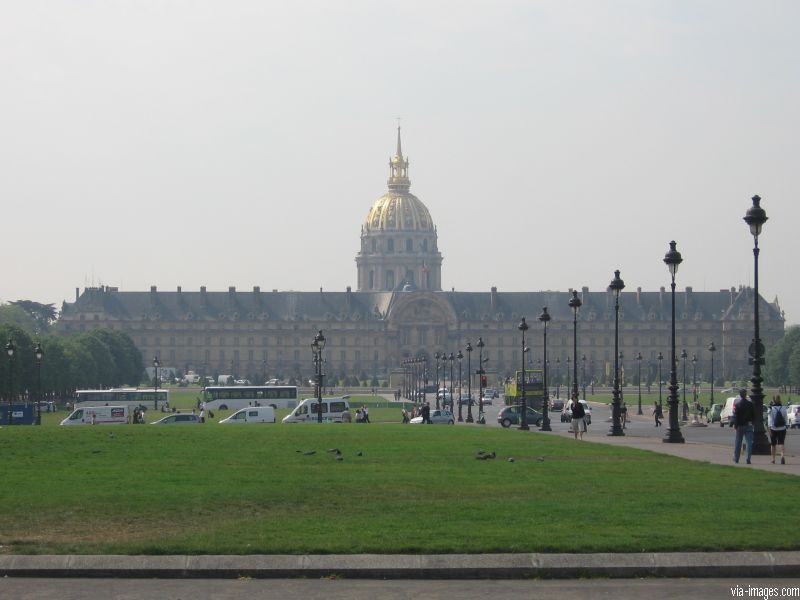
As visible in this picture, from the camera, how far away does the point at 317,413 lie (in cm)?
6388

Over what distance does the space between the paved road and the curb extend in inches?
4.7

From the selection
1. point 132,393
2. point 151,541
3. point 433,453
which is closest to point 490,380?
point 132,393

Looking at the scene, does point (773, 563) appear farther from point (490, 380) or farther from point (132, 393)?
point (490, 380)

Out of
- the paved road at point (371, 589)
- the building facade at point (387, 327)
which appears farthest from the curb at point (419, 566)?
the building facade at point (387, 327)

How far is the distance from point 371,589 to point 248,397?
80.4 meters

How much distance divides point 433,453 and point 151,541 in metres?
11.7

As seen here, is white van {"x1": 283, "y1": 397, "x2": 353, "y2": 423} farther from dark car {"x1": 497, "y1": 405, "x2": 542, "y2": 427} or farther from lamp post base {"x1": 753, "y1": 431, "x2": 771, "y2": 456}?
lamp post base {"x1": 753, "y1": 431, "x2": 771, "y2": 456}

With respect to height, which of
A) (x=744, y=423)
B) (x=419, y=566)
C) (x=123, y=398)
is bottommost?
(x=123, y=398)

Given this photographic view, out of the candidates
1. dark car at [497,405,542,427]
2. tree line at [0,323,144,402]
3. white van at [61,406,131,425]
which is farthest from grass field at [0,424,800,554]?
tree line at [0,323,144,402]

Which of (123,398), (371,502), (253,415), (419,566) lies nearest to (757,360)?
(371,502)

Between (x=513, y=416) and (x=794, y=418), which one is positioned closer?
(x=794, y=418)

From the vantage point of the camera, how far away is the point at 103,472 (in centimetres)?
2100

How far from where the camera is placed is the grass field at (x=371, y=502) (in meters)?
14.8

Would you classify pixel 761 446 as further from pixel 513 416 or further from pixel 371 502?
pixel 513 416
